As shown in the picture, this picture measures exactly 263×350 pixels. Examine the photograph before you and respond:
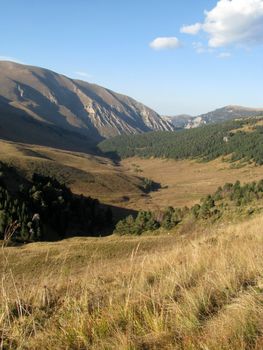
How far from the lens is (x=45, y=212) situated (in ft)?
206

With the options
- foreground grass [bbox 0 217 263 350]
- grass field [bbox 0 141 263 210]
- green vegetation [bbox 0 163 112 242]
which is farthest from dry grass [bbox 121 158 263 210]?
foreground grass [bbox 0 217 263 350]

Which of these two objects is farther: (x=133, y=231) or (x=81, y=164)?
(x=81, y=164)

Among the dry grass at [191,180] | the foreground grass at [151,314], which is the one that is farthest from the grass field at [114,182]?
the foreground grass at [151,314]

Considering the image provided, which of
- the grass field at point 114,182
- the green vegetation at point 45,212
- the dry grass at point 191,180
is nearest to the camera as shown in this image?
the green vegetation at point 45,212

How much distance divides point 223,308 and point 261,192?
5396cm

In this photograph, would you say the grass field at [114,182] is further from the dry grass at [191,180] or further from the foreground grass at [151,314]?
the foreground grass at [151,314]

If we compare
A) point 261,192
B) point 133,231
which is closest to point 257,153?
point 261,192

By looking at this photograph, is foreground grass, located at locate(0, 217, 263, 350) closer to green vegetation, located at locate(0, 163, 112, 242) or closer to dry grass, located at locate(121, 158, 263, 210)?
green vegetation, located at locate(0, 163, 112, 242)

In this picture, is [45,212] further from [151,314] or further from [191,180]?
[191,180]

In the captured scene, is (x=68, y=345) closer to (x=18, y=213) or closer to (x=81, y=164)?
(x=18, y=213)

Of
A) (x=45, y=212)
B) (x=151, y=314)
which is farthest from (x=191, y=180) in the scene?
(x=151, y=314)

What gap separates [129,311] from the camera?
16.7ft

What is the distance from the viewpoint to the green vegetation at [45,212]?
51828 millimetres

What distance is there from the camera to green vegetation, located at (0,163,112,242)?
51828 mm
